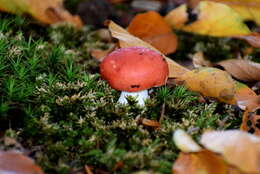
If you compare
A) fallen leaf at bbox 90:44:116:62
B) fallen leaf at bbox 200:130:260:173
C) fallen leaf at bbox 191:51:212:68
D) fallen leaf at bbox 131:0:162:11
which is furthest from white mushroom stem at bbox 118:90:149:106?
fallen leaf at bbox 131:0:162:11

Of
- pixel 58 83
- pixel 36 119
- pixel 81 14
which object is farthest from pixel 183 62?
pixel 36 119

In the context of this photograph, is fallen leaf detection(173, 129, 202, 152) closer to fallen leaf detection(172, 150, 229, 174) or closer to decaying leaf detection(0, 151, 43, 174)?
fallen leaf detection(172, 150, 229, 174)

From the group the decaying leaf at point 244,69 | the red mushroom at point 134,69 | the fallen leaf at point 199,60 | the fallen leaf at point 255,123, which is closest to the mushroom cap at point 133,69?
the red mushroom at point 134,69

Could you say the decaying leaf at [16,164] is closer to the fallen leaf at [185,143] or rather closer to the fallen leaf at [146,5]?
the fallen leaf at [185,143]

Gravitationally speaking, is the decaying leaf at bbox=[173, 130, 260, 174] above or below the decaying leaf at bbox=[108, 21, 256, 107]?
below

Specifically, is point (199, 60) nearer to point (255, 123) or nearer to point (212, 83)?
point (212, 83)

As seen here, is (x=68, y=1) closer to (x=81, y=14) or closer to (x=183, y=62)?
(x=81, y=14)

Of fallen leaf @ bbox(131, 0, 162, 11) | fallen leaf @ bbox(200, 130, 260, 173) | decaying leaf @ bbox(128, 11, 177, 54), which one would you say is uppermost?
fallen leaf @ bbox(131, 0, 162, 11)
